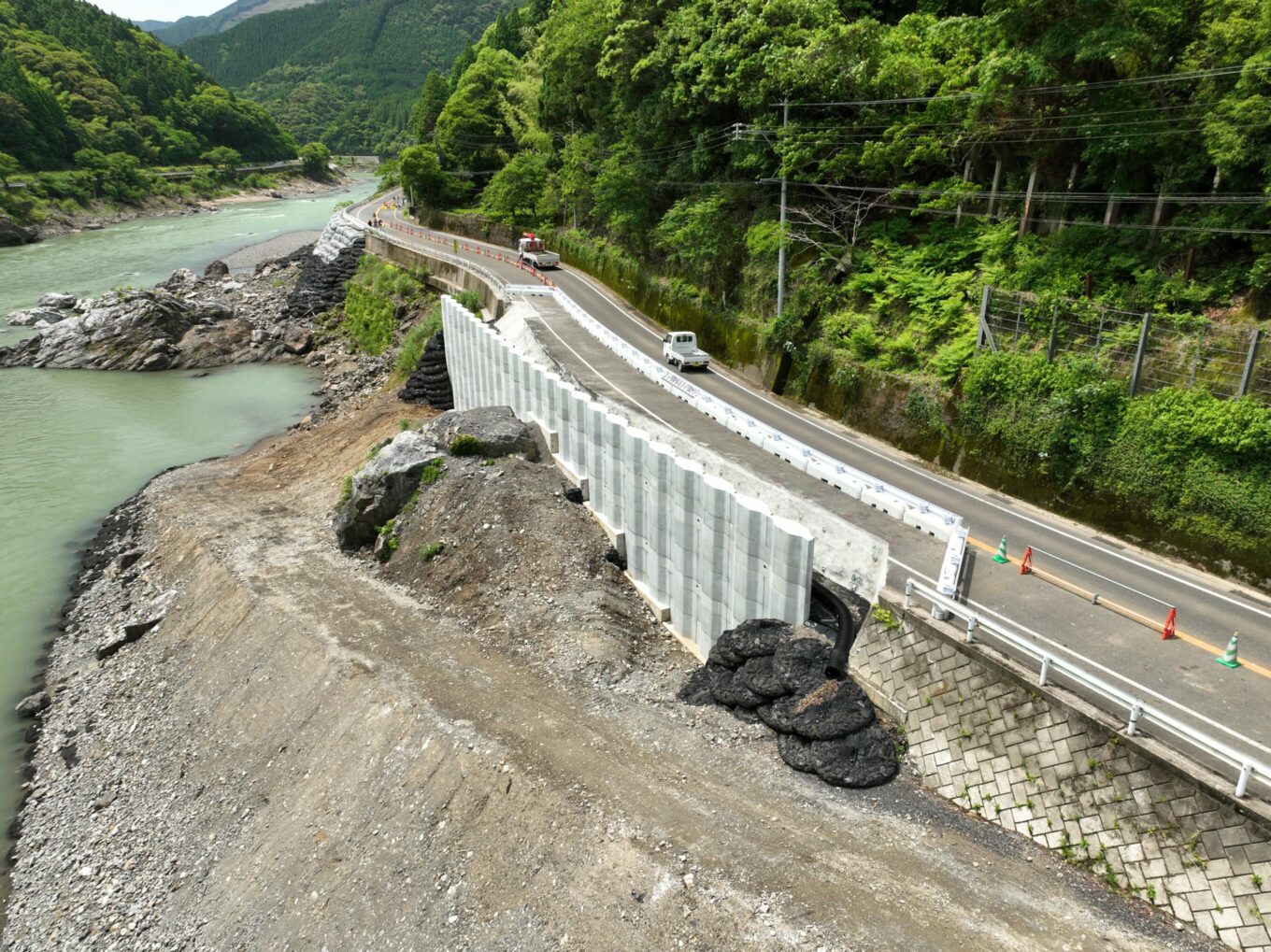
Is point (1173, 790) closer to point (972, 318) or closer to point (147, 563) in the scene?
point (972, 318)

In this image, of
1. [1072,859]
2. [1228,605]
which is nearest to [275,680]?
[1072,859]

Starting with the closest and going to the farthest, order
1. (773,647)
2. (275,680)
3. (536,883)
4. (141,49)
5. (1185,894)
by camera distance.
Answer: (1185,894) → (536,883) → (773,647) → (275,680) → (141,49)

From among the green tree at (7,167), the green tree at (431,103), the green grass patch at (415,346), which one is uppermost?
the green tree at (431,103)

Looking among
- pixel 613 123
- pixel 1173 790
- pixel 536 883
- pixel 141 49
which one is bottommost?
pixel 536 883

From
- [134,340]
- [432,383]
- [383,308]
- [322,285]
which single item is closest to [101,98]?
[322,285]

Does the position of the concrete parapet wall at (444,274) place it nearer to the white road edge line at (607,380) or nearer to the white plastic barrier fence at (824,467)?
the white road edge line at (607,380)

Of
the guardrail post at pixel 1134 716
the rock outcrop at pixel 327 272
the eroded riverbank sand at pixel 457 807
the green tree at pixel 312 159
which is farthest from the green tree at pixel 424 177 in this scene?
the green tree at pixel 312 159

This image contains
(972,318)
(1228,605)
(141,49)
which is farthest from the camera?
(141,49)

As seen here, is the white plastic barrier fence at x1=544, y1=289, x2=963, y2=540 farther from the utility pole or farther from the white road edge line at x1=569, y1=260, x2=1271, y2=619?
the utility pole
